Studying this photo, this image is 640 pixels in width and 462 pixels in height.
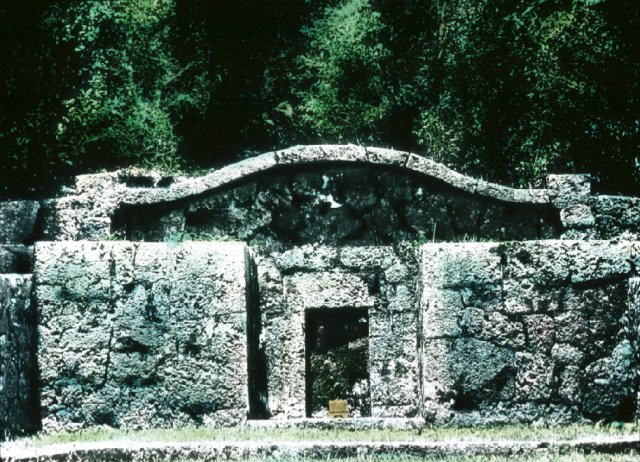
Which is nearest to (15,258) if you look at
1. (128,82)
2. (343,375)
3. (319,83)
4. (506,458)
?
(506,458)

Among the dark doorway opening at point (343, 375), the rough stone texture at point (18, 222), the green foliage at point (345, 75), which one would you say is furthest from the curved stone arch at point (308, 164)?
the green foliage at point (345, 75)

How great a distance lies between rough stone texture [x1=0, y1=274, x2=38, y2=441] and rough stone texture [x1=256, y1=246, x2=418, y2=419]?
1.57m

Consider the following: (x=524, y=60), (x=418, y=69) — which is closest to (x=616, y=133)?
(x=524, y=60)

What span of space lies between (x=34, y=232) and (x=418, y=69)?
10.4 meters

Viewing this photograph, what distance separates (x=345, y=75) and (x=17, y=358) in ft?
38.6

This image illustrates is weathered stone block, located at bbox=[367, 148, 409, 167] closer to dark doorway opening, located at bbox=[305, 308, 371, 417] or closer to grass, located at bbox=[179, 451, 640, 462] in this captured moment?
grass, located at bbox=[179, 451, 640, 462]

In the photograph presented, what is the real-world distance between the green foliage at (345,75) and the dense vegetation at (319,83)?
3 centimetres

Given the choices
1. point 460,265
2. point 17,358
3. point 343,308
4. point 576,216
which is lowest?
point 17,358

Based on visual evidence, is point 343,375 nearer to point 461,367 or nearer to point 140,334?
point 461,367

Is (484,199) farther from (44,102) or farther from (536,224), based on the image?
(44,102)

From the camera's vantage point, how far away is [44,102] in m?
15.5

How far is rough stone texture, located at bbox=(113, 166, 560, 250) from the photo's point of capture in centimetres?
710

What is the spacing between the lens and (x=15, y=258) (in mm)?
7094

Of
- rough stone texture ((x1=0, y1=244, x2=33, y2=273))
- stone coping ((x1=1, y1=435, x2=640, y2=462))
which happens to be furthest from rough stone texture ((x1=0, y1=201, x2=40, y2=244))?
stone coping ((x1=1, y1=435, x2=640, y2=462))
